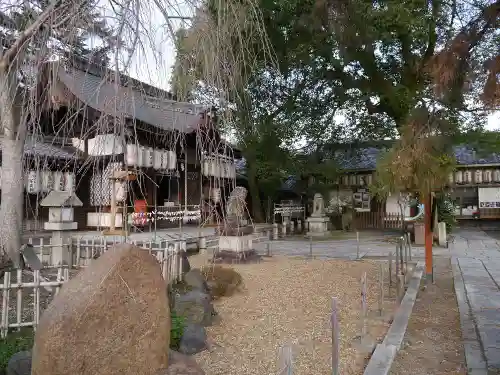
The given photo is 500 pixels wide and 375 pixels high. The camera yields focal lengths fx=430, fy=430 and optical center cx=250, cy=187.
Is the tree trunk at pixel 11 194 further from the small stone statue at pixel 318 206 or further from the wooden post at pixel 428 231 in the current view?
the small stone statue at pixel 318 206

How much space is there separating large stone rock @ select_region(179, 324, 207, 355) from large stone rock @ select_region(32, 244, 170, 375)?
92 cm

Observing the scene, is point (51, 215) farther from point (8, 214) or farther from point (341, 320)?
point (341, 320)

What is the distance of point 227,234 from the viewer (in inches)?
459

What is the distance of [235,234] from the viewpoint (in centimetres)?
1157

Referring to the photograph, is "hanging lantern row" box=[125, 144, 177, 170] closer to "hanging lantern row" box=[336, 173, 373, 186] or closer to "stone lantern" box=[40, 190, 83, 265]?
"stone lantern" box=[40, 190, 83, 265]

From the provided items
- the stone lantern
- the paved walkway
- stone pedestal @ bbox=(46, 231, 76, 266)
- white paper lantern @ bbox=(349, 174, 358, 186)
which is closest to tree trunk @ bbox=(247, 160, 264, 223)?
white paper lantern @ bbox=(349, 174, 358, 186)

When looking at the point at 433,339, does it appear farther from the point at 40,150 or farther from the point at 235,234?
the point at 235,234

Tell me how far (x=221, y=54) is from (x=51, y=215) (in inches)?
289

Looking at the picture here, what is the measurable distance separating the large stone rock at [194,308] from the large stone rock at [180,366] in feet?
4.39

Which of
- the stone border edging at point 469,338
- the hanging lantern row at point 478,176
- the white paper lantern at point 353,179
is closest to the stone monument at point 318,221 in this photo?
the white paper lantern at point 353,179

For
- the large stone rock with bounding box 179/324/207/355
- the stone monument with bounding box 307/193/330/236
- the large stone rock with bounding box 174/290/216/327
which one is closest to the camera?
the large stone rock with bounding box 179/324/207/355

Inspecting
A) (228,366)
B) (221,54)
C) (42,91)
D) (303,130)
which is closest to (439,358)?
(228,366)

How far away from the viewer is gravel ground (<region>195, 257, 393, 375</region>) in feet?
15.3

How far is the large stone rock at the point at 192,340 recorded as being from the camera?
482cm
